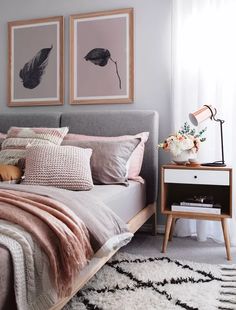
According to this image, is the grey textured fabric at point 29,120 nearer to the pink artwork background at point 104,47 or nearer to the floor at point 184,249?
the pink artwork background at point 104,47

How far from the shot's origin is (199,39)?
2.93 metres

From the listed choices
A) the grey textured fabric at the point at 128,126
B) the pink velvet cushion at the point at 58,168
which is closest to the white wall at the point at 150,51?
the grey textured fabric at the point at 128,126

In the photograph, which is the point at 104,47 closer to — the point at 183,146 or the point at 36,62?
the point at 36,62

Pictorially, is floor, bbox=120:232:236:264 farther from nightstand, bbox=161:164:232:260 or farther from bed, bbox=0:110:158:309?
bed, bbox=0:110:158:309

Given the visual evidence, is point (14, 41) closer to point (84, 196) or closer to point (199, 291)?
point (84, 196)

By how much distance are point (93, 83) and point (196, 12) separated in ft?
3.72

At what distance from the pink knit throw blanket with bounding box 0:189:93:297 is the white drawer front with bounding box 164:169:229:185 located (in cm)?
125

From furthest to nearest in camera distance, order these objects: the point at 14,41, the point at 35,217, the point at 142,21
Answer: the point at 14,41
the point at 142,21
the point at 35,217

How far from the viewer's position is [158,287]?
190cm

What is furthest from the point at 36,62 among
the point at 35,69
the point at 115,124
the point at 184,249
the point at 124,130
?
the point at 184,249

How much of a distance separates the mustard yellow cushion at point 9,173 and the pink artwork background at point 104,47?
1.27 m

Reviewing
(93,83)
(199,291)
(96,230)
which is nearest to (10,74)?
(93,83)

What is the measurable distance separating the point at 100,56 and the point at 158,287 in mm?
2198

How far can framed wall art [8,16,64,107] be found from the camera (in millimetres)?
3369
